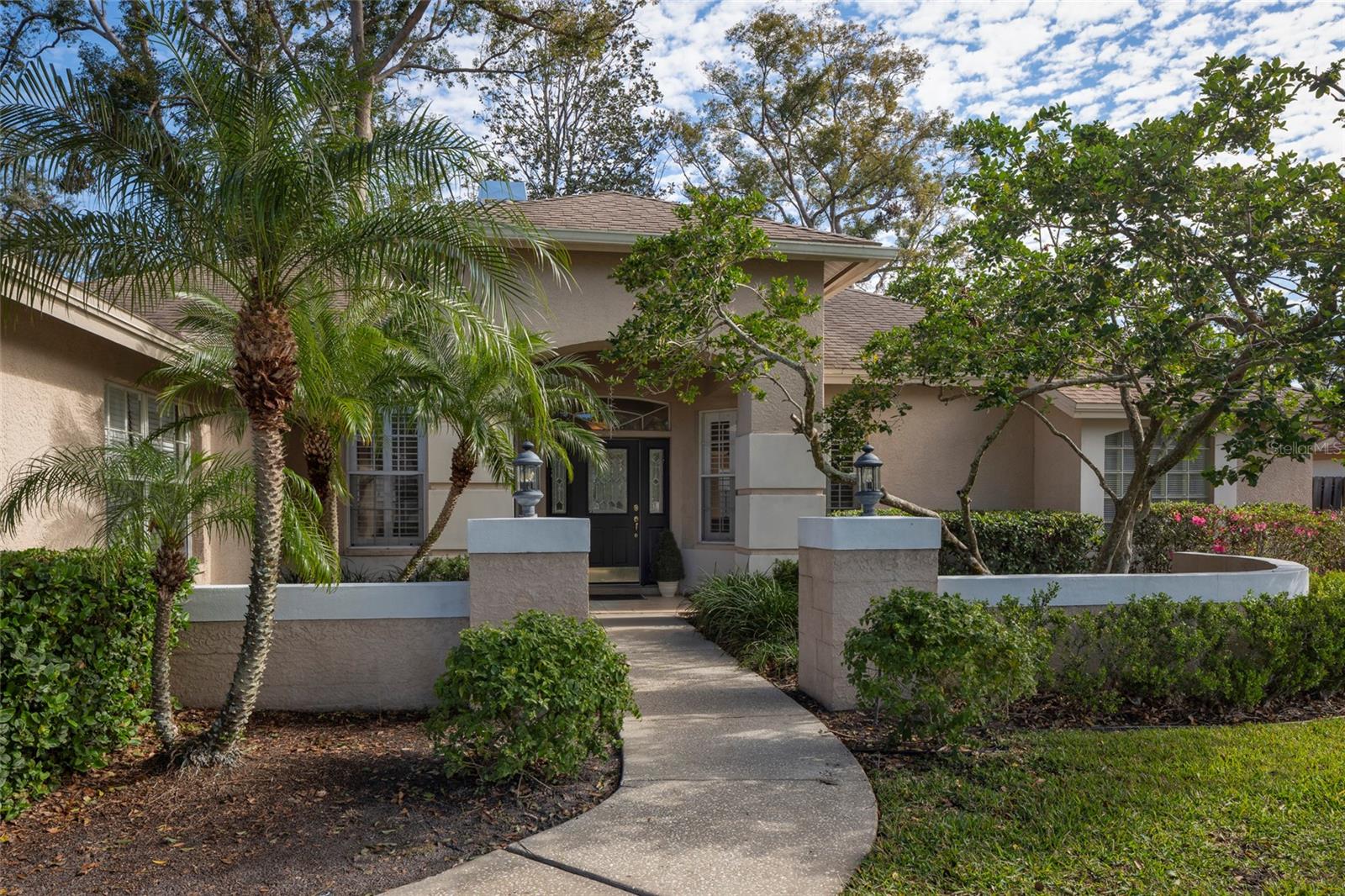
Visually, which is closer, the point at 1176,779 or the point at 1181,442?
the point at 1176,779

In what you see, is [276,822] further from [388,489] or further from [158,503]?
[388,489]

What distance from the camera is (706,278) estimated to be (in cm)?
A: 905

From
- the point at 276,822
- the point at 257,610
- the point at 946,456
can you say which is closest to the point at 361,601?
the point at 257,610

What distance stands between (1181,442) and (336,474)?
7422 mm

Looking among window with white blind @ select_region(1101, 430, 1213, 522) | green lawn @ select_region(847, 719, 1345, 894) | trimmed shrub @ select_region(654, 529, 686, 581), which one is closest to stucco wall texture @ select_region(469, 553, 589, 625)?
green lawn @ select_region(847, 719, 1345, 894)

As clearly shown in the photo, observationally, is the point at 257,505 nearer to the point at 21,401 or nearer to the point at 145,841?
the point at 145,841

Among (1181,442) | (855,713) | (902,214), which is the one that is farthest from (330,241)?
(902,214)

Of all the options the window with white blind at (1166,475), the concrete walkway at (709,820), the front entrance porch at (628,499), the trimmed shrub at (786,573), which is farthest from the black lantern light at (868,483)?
the window with white blind at (1166,475)

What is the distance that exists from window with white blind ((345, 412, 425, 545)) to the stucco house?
0.02m

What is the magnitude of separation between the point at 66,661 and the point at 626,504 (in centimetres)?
898

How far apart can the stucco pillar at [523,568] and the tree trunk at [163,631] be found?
1.86m

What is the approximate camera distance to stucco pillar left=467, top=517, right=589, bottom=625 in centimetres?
683

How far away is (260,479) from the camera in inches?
224

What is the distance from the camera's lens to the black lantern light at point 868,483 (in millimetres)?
7443
